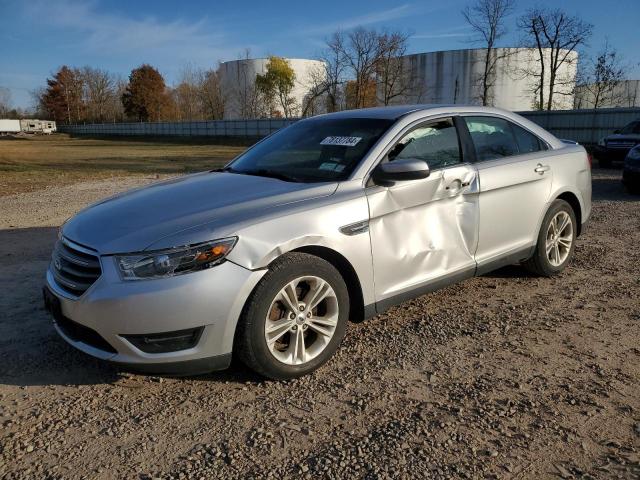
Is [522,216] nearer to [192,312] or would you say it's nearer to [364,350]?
[364,350]

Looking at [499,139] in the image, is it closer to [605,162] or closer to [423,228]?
[423,228]

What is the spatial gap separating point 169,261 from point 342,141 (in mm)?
1657

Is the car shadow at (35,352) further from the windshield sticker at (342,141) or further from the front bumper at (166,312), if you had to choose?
the windshield sticker at (342,141)

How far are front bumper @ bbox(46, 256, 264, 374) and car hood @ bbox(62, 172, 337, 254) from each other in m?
0.20

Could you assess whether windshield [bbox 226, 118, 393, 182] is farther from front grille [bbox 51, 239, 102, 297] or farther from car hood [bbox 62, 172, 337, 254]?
front grille [bbox 51, 239, 102, 297]

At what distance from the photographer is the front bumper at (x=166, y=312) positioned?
2.72 metres

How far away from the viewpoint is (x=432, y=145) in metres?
3.96

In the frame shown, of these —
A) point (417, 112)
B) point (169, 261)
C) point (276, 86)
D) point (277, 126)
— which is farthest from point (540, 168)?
point (276, 86)

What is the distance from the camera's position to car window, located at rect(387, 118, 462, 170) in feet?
12.3

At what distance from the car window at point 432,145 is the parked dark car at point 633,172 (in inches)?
305

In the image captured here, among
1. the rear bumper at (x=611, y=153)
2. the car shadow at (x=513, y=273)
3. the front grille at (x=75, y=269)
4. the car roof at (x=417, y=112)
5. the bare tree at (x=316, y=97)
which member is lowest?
the car shadow at (x=513, y=273)

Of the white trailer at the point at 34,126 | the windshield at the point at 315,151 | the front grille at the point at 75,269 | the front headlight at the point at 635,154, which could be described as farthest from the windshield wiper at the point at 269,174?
the white trailer at the point at 34,126

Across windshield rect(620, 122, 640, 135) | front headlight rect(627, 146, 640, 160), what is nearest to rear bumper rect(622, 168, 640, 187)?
front headlight rect(627, 146, 640, 160)

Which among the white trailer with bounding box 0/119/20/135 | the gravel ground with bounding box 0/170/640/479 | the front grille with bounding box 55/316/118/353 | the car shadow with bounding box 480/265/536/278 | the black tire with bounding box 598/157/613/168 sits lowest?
the gravel ground with bounding box 0/170/640/479
